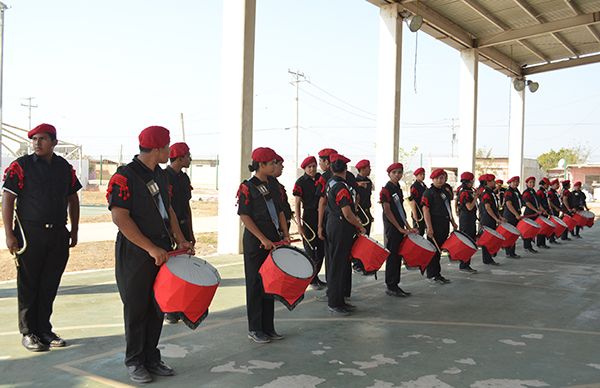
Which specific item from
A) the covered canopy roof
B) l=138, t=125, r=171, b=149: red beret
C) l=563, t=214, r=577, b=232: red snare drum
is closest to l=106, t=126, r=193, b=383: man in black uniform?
l=138, t=125, r=171, b=149: red beret

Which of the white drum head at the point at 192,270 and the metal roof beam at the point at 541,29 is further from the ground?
the metal roof beam at the point at 541,29

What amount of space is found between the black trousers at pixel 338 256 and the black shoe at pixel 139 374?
2.33 meters

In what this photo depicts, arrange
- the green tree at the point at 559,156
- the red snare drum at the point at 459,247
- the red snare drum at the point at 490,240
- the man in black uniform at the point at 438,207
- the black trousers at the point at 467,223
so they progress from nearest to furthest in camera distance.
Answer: the red snare drum at the point at 459,247
the man in black uniform at the point at 438,207
the red snare drum at the point at 490,240
the black trousers at the point at 467,223
the green tree at the point at 559,156

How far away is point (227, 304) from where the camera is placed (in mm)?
5680

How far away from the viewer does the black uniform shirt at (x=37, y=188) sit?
3.96m

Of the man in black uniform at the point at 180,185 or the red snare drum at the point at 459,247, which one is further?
the red snare drum at the point at 459,247

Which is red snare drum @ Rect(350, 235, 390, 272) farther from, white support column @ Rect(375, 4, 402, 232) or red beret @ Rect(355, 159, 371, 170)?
white support column @ Rect(375, 4, 402, 232)

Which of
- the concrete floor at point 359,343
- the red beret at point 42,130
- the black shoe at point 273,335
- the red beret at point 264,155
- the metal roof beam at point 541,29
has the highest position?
the metal roof beam at point 541,29

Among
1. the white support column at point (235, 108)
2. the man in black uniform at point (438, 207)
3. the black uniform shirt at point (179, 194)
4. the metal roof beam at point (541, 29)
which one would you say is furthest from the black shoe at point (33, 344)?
the metal roof beam at point (541, 29)

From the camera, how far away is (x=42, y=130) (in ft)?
13.1

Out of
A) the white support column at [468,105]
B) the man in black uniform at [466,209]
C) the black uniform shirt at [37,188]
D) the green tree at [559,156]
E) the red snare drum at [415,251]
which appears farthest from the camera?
the green tree at [559,156]

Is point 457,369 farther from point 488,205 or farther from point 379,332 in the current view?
point 488,205

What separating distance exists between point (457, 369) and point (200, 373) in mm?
1742

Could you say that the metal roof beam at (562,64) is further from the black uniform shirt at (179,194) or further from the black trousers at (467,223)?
the black uniform shirt at (179,194)
